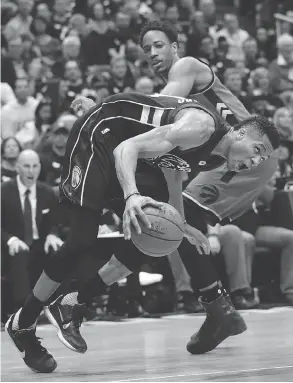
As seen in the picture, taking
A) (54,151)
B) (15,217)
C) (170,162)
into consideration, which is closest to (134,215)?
(170,162)

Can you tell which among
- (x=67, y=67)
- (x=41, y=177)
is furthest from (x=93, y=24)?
(x=41, y=177)

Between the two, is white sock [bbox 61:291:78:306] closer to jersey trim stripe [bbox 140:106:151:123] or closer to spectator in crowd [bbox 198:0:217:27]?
jersey trim stripe [bbox 140:106:151:123]

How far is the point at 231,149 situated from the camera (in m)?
4.79

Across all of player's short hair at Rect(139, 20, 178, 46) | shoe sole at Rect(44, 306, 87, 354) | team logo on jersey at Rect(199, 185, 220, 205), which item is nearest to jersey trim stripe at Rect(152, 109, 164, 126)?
shoe sole at Rect(44, 306, 87, 354)

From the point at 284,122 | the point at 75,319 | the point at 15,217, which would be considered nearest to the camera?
the point at 75,319

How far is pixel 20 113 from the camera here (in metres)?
11.5

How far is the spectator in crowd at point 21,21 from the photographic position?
13.6 m

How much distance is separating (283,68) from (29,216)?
643 cm

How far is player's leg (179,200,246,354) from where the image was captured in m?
5.45

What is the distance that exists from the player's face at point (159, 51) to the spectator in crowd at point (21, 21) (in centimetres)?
774

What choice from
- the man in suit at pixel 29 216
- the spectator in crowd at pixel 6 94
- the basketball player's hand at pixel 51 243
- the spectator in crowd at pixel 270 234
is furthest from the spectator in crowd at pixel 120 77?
the basketball player's hand at pixel 51 243

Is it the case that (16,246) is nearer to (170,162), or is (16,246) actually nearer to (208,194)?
(208,194)

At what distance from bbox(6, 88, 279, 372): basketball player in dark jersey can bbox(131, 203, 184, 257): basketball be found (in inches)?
14.2

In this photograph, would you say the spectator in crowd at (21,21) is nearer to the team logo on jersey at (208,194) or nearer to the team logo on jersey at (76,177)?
the team logo on jersey at (208,194)
